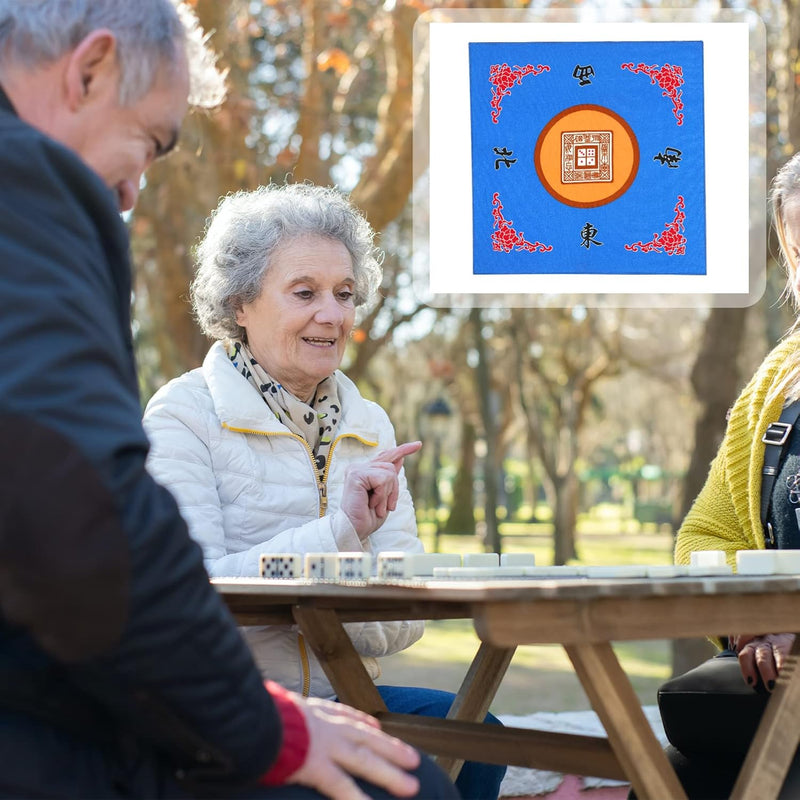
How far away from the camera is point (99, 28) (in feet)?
5.47

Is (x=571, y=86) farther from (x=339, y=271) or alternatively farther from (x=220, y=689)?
(x=220, y=689)

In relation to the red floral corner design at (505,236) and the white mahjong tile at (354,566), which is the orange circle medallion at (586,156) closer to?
the red floral corner design at (505,236)

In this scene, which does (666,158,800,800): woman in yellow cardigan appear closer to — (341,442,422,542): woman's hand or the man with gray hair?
(341,442,422,542): woman's hand

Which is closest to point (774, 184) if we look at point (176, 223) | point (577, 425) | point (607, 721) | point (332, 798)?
point (607, 721)

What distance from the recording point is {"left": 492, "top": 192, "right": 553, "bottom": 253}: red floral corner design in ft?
10.7

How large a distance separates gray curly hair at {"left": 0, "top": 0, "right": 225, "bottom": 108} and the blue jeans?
1880 millimetres

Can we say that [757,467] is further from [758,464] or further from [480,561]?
[480,561]

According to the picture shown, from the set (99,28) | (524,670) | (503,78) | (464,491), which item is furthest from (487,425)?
(99,28)

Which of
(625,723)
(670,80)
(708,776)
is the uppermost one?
(670,80)

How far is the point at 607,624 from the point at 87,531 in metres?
0.80

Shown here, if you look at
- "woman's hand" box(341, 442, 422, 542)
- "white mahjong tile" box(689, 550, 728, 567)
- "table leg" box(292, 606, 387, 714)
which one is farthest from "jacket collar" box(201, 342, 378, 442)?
"white mahjong tile" box(689, 550, 728, 567)

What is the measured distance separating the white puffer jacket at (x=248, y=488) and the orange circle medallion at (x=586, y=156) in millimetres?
906

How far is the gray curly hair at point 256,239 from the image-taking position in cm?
352

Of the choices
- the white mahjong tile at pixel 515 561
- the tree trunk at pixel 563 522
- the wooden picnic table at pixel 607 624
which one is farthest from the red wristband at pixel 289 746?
the tree trunk at pixel 563 522
